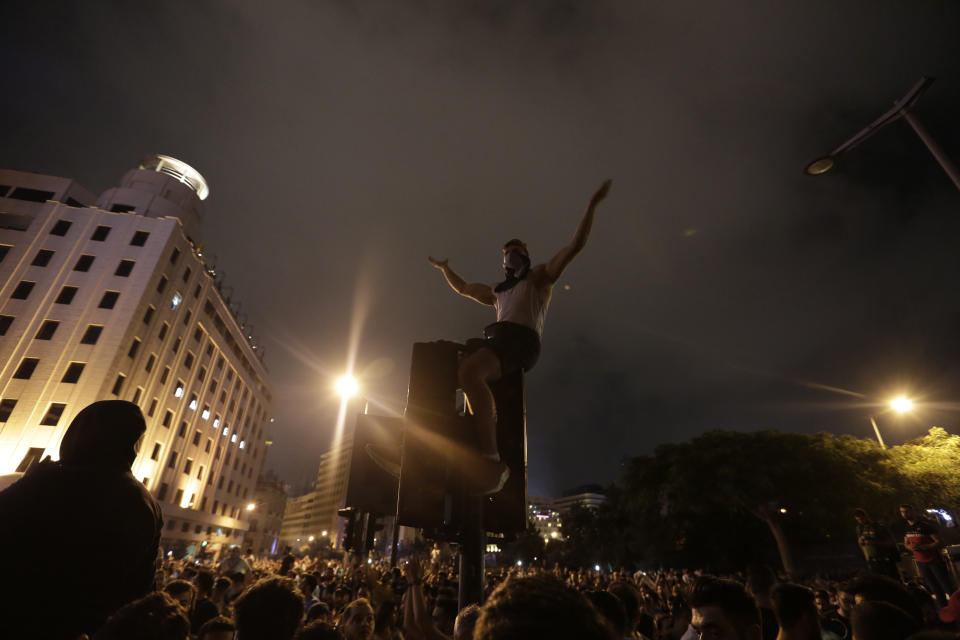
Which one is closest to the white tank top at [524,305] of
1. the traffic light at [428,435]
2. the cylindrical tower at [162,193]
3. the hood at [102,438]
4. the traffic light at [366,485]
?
the traffic light at [428,435]

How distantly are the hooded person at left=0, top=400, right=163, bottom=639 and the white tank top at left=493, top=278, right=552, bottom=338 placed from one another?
2.61m

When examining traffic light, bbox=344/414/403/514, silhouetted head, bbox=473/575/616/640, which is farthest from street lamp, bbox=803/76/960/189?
traffic light, bbox=344/414/403/514

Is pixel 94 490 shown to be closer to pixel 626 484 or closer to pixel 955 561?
pixel 955 561

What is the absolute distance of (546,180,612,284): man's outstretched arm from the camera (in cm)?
341

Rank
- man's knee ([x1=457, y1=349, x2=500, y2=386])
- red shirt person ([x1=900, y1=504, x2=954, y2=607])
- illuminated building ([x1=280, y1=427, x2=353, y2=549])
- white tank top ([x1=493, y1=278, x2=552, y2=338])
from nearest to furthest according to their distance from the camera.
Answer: man's knee ([x1=457, y1=349, x2=500, y2=386]), white tank top ([x1=493, y1=278, x2=552, y2=338]), red shirt person ([x1=900, y1=504, x2=954, y2=607]), illuminated building ([x1=280, y1=427, x2=353, y2=549])

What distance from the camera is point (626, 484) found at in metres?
31.4

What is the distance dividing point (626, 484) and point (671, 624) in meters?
27.0

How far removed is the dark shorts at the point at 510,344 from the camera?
3100mm

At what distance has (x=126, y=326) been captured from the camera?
1398 inches

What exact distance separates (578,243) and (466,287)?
127 centimetres

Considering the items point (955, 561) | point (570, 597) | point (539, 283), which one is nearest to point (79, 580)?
point (570, 597)

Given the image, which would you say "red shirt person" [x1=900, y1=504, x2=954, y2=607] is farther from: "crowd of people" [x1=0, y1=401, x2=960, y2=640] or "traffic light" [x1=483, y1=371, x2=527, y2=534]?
"traffic light" [x1=483, y1=371, x2=527, y2=534]

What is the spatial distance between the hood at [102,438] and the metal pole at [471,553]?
1961 millimetres

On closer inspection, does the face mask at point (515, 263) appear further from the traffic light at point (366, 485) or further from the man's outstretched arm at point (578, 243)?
the traffic light at point (366, 485)
